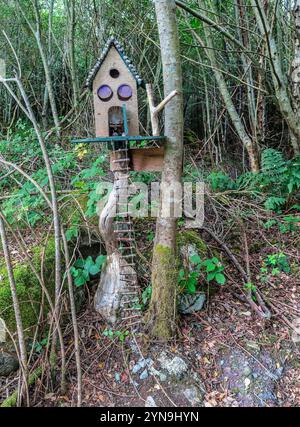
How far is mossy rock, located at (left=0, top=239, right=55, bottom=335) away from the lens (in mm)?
2273

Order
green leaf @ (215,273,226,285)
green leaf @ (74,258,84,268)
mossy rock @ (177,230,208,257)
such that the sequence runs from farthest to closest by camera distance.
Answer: mossy rock @ (177,230,208,257)
green leaf @ (74,258,84,268)
green leaf @ (215,273,226,285)

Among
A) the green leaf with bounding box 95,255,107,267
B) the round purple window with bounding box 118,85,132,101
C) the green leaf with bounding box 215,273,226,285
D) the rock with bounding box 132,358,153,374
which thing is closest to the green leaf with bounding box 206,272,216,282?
the green leaf with bounding box 215,273,226,285

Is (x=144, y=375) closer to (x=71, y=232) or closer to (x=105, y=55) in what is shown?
(x=71, y=232)

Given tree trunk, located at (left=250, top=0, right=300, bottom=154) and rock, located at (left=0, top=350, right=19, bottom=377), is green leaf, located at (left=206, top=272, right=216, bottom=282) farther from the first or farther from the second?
tree trunk, located at (left=250, top=0, right=300, bottom=154)

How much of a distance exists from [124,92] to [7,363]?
2.20 metres

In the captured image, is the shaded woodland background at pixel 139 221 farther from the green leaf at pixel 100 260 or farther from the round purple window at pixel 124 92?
the round purple window at pixel 124 92

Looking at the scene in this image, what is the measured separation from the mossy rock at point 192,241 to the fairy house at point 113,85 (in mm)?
1194

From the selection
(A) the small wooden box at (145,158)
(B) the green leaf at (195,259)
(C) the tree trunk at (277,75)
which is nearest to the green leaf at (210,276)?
(B) the green leaf at (195,259)

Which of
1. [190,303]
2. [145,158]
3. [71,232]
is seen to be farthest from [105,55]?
[190,303]

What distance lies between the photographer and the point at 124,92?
78.5 inches

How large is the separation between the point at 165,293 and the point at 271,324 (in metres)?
0.98

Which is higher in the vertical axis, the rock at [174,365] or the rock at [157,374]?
the rock at [174,365]

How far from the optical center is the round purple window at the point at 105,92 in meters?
1.99
